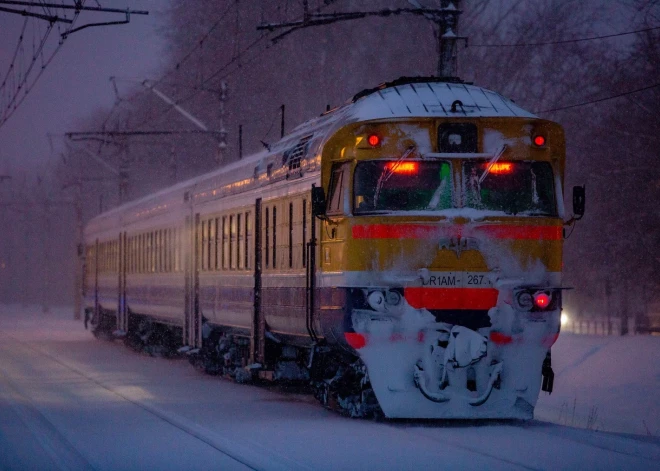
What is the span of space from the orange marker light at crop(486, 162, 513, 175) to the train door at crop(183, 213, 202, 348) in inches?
361

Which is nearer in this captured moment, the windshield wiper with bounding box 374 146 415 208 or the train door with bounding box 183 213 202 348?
the windshield wiper with bounding box 374 146 415 208

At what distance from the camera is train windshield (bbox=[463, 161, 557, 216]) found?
43.2 ft

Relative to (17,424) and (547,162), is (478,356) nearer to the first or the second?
(547,162)

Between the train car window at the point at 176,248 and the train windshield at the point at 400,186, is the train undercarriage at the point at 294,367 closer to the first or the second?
the train car window at the point at 176,248

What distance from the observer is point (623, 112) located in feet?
112

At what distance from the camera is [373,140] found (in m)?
13.2

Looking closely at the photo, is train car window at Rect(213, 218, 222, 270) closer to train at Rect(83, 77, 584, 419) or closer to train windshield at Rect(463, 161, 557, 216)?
train at Rect(83, 77, 584, 419)

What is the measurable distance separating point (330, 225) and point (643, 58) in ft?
68.5

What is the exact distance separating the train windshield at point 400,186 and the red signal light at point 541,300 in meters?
1.28

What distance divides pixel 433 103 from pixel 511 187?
1.23 metres

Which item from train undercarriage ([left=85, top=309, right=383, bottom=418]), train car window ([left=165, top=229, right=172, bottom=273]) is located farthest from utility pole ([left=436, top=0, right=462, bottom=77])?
train car window ([left=165, top=229, right=172, bottom=273])

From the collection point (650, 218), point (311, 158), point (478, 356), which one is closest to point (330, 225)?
point (311, 158)

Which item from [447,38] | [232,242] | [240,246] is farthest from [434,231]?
[447,38]

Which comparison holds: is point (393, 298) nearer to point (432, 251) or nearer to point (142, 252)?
point (432, 251)
